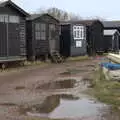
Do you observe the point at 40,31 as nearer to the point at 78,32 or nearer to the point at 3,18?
the point at 3,18

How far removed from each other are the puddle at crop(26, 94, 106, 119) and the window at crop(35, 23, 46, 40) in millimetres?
17132

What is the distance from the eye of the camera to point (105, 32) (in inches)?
1855

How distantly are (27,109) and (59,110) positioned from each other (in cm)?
104

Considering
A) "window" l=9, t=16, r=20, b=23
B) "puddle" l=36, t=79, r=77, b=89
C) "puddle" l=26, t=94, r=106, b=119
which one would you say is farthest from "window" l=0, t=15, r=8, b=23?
"puddle" l=26, t=94, r=106, b=119

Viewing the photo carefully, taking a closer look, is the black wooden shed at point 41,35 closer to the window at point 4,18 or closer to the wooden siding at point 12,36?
the wooden siding at point 12,36

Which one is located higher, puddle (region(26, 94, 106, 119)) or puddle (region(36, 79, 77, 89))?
puddle (region(26, 94, 106, 119))

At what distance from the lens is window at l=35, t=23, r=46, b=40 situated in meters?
31.4

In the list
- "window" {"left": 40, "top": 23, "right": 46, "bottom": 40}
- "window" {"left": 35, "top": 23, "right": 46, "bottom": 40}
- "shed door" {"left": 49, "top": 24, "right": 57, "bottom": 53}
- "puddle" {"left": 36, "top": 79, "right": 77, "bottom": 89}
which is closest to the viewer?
"puddle" {"left": 36, "top": 79, "right": 77, "bottom": 89}

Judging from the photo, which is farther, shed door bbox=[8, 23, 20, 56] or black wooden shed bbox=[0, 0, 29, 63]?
shed door bbox=[8, 23, 20, 56]

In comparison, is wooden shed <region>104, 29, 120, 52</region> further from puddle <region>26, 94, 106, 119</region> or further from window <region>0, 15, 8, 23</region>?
puddle <region>26, 94, 106, 119</region>

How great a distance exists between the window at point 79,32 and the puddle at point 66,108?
2374 cm

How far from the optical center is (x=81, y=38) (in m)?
39.2

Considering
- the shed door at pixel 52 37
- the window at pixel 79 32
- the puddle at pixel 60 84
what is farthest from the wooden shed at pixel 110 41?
the puddle at pixel 60 84

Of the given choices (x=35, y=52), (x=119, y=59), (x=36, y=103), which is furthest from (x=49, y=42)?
(x=36, y=103)
